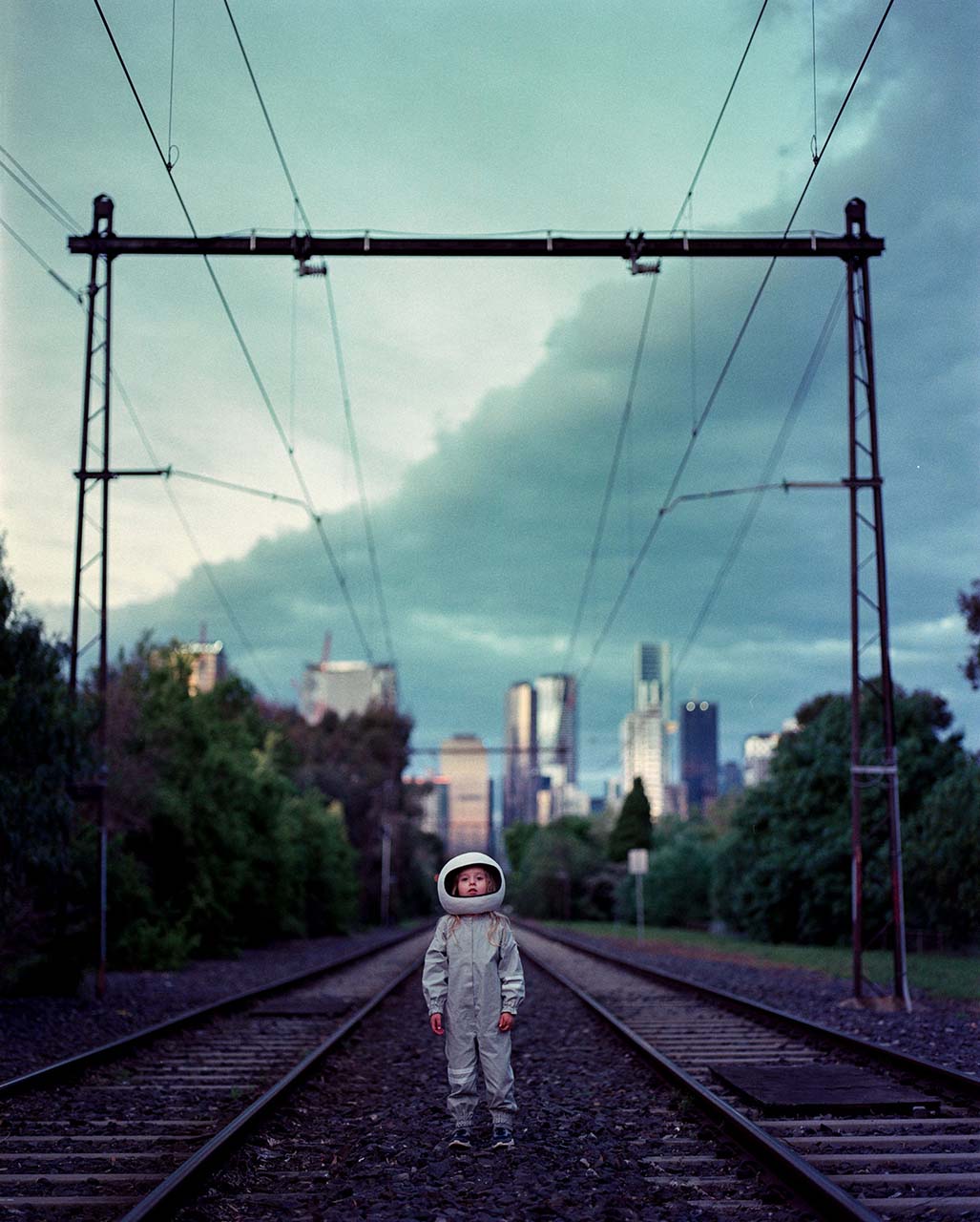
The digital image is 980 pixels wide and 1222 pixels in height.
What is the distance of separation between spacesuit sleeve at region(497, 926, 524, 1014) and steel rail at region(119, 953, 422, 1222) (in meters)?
1.72

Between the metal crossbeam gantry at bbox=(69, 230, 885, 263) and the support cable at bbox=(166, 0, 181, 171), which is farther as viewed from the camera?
the metal crossbeam gantry at bbox=(69, 230, 885, 263)

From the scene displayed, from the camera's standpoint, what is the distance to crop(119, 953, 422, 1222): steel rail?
5.92m

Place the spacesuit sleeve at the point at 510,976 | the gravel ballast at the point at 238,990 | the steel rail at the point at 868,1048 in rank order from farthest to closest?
the gravel ballast at the point at 238,990, the steel rail at the point at 868,1048, the spacesuit sleeve at the point at 510,976

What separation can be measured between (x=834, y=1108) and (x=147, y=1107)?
468 centimetres

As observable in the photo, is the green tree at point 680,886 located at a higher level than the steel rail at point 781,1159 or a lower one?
lower

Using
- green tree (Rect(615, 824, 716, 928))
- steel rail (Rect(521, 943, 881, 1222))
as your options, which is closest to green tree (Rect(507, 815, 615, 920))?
green tree (Rect(615, 824, 716, 928))

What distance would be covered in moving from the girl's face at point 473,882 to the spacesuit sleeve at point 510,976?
0.93 feet

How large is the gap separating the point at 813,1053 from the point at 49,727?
10.3 metres

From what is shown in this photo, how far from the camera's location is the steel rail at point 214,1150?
5.92 m

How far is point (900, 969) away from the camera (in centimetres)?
1728

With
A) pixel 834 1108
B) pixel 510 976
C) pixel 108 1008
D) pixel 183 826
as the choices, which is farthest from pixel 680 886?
pixel 510 976

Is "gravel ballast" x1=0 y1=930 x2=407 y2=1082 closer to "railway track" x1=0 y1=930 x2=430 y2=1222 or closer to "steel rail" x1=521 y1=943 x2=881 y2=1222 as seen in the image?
"railway track" x1=0 y1=930 x2=430 y2=1222

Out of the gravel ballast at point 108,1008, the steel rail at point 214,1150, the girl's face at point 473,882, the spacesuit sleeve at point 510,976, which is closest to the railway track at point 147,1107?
the steel rail at point 214,1150

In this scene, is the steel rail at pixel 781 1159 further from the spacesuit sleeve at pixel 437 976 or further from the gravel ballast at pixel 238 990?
the gravel ballast at pixel 238 990
